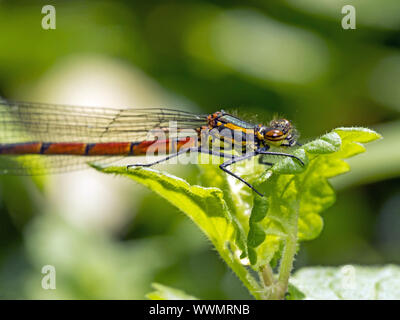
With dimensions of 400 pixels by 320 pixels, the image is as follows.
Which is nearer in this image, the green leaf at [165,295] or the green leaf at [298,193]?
the green leaf at [298,193]

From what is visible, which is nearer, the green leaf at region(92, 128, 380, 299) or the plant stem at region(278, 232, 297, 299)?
the green leaf at region(92, 128, 380, 299)

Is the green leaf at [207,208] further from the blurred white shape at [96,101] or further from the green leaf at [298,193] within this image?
the blurred white shape at [96,101]

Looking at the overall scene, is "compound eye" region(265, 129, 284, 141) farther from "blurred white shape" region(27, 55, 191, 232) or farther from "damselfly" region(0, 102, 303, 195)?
"blurred white shape" region(27, 55, 191, 232)

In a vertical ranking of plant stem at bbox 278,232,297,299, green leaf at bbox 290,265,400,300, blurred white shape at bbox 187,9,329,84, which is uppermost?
blurred white shape at bbox 187,9,329,84

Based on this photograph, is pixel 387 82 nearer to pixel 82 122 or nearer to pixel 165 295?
pixel 82 122

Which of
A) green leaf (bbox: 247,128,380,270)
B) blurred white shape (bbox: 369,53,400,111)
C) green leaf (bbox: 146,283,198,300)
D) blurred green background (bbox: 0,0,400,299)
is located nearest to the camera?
green leaf (bbox: 247,128,380,270)

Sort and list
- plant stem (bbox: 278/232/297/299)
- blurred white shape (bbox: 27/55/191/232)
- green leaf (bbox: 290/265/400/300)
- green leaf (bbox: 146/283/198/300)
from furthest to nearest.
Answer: blurred white shape (bbox: 27/55/191/232) < green leaf (bbox: 290/265/400/300) < green leaf (bbox: 146/283/198/300) < plant stem (bbox: 278/232/297/299)

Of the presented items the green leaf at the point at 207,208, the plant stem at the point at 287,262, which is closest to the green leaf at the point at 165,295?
the green leaf at the point at 207,208

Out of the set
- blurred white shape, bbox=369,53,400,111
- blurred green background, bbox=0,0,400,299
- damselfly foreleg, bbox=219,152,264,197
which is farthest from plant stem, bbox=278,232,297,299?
blurred white shape, bbox=369,53,400,111
